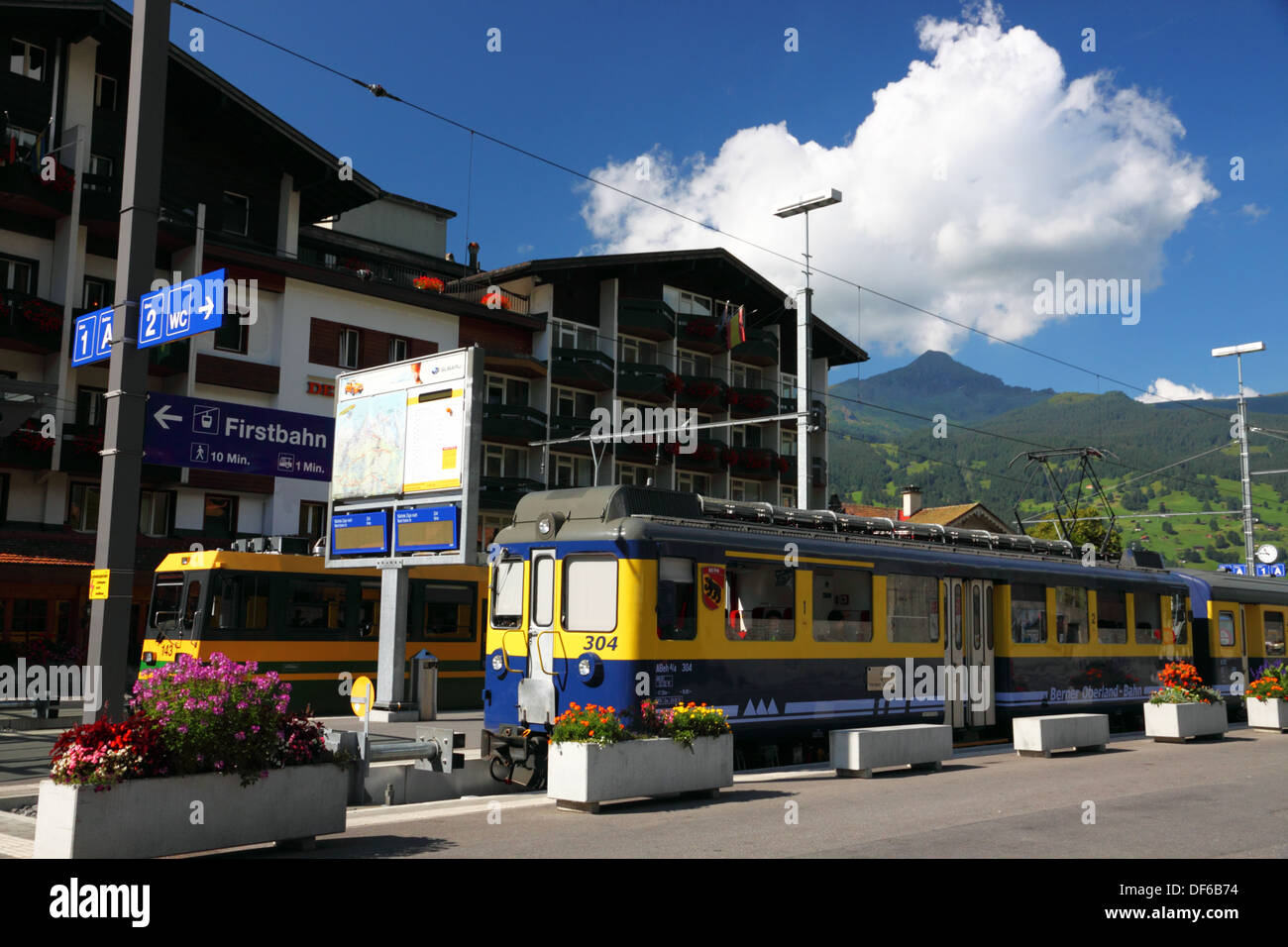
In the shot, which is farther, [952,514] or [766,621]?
[952,514]

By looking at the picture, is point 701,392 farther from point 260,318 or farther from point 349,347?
point 260,318

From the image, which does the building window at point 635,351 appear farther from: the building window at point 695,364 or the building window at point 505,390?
the building window at point 505,390

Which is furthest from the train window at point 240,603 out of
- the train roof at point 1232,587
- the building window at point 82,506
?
the train roof at point 1232,587

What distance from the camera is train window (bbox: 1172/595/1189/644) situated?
80.3 feet

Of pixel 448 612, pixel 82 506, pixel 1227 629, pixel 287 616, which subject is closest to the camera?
pixel 287 616

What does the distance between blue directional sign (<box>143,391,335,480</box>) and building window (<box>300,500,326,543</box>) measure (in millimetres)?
16037

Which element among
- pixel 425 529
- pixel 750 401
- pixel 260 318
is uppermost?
pixel 750 401

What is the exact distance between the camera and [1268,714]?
2264 cm

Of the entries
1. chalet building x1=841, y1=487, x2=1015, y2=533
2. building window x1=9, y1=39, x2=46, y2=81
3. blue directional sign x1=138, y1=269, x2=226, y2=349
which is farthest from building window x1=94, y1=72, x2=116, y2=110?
chalet building x1=841, y1=487, x2=1015, y2=533

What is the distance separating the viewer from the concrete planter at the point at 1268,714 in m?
22.5

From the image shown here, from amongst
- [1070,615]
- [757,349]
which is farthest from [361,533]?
[757,349]

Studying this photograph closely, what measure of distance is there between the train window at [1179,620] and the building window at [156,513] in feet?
82.1

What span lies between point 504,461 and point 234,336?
11330 mm

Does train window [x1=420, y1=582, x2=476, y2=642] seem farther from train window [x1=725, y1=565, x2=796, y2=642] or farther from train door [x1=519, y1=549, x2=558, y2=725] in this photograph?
train window [x1=725, y1=565, x2=796, y2=642]
